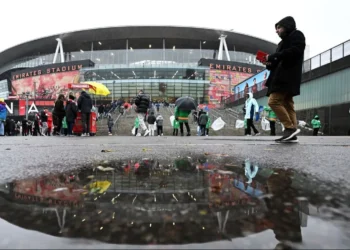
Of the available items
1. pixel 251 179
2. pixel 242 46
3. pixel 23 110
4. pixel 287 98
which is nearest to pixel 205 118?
pixel 287 98

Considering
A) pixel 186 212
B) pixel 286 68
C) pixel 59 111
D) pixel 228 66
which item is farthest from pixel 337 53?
pixel 228 66

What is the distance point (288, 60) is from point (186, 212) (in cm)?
383

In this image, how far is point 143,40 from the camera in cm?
5734

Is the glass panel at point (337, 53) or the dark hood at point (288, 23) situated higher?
the glass panel at point (337, 53)

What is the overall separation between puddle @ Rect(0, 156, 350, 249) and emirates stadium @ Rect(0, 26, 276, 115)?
48.9 m

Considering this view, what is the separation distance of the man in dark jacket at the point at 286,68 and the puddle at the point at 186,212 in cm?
322

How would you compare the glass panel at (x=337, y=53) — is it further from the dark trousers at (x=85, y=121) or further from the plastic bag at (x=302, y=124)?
the dark trousers at (x=85, y=121)

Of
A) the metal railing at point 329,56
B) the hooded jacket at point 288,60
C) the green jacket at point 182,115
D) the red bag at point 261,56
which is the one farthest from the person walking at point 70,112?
the metal railing at point 329,56

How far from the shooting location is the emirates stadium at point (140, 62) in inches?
2004

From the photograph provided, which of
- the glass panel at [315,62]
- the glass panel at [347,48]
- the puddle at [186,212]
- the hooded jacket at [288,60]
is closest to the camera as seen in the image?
the puddle at [186,212]

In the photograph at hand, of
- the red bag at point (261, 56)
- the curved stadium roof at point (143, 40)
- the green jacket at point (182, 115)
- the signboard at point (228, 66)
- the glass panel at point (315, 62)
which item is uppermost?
the curved stadium roof at point (143, 40)

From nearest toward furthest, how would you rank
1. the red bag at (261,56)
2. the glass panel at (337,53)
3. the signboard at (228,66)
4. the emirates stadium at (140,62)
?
→ the red bag at (261,56) → the glass panel at (337,53) → the emirates stadium at (140,62) → the signboard at (228,66)

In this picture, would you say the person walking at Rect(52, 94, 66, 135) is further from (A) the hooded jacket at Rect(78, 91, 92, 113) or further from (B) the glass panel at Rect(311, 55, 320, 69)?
(B) the glass panel at Rect(311, 55, 320, 69)

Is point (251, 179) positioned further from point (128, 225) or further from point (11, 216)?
point (11, 216)
